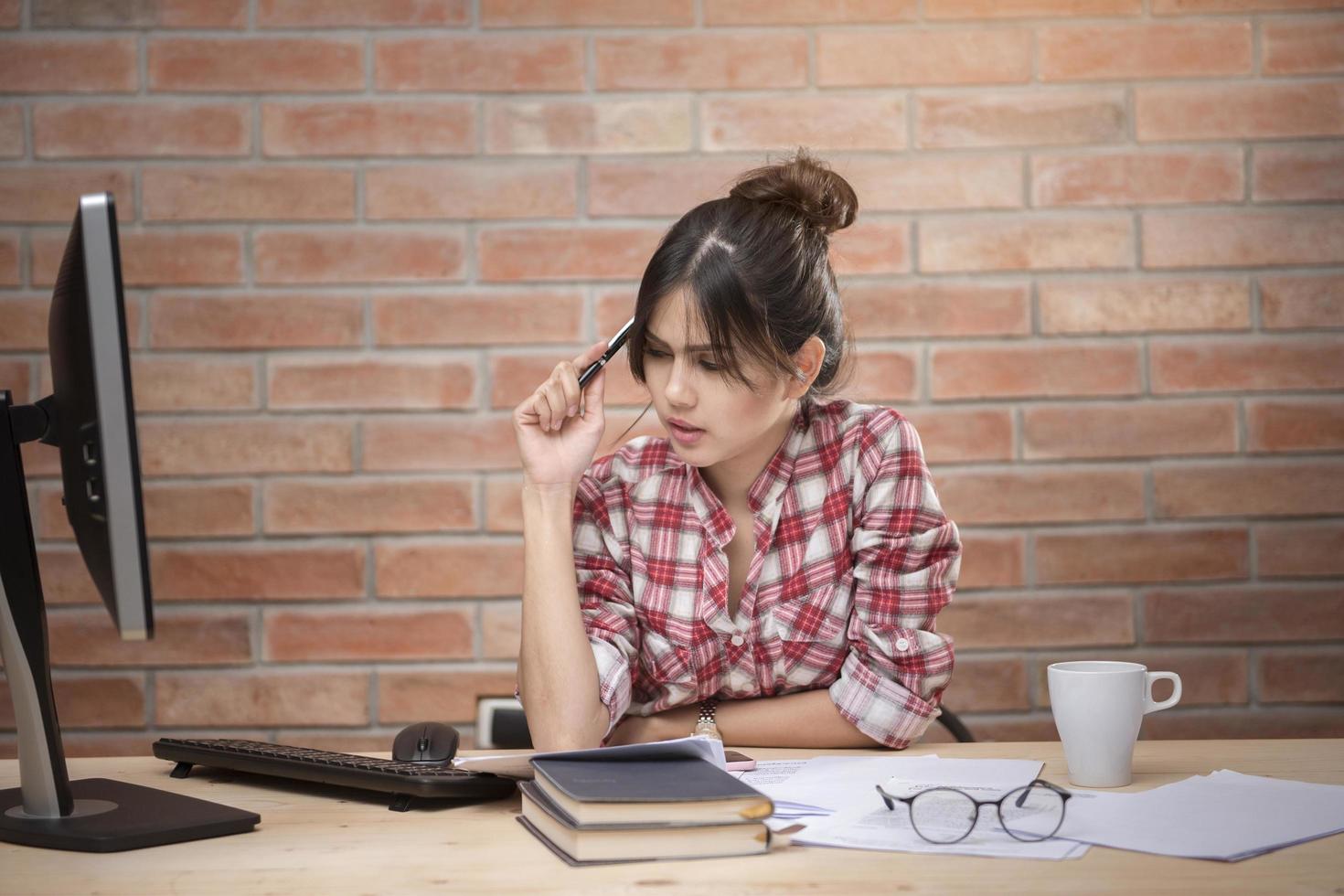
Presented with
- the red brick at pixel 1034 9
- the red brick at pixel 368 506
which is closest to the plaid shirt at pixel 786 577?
the red brick at pixel 368 506

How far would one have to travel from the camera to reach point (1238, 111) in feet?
6.61

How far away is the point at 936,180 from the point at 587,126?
58cm

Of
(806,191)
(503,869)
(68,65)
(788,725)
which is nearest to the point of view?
(503,869)

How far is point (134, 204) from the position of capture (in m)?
2.00

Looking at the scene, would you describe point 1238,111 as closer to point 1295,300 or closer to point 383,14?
point 1295,300

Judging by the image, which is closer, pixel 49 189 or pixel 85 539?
pixel 85 539

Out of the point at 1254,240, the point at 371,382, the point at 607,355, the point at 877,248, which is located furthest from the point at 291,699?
the point at 1254,240

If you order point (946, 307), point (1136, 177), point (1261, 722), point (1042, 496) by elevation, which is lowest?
point (1261, 722)

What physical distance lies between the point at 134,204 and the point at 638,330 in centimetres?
105

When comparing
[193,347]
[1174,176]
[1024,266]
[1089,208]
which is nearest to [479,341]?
Answer: [193,347]

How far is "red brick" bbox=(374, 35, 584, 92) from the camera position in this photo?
2.00m

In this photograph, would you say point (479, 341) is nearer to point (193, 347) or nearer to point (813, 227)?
point (193, 347)

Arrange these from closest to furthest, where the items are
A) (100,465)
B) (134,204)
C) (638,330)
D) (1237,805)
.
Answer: (100,465) → (1237,805) → (638,330) → (134,204)

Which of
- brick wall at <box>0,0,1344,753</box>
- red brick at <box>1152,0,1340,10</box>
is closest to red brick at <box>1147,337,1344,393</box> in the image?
brick wall at <box>0,0,1344,753</box>
